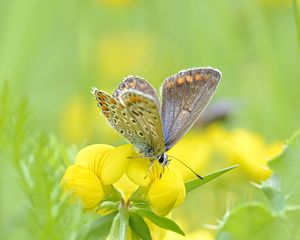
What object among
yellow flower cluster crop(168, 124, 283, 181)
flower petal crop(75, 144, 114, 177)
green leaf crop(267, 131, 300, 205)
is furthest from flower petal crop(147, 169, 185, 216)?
yellow flower cluster crop(168, 124, 283, 181)

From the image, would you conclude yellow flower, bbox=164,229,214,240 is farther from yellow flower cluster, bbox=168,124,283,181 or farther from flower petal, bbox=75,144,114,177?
yellow flower cluster, bbox=168,124,283,181

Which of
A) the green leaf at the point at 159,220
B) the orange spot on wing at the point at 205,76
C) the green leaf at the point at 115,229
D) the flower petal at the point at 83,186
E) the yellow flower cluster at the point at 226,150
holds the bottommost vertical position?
the yellow flower cluster at the point at 226,150

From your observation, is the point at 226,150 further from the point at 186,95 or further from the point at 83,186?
the point at 83,186

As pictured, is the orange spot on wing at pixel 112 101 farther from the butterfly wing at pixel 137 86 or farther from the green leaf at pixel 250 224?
the green leaf at pixel 250 224

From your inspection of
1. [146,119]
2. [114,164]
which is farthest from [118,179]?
[146,119]

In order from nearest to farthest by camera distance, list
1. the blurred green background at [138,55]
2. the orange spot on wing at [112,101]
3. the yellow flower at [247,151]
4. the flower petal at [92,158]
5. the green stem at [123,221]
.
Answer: the green stem at [123,221], the flower petal at [92,158], the orange spot on wing at [112,101], the yellow flower at [247,151], the blurred green background at [138,55]

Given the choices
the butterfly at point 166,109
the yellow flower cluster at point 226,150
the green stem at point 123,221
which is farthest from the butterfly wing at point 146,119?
the yellow flower cluster at point 226,150

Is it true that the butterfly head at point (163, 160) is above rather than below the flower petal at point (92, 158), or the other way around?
below

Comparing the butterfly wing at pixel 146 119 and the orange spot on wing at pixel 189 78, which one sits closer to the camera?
the butterfly wing at pixel 146 119
